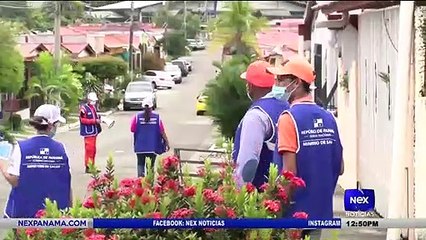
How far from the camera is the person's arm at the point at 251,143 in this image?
616cm

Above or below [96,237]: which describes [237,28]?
above

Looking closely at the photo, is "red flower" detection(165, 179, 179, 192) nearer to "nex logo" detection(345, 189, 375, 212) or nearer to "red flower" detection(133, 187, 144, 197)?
"red flower" detection(133, 187, 144, 197)

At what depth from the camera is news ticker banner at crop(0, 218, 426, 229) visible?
16.9ft

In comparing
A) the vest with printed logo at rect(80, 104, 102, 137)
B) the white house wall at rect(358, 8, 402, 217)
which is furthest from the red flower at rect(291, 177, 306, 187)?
the white house wall at rect(358, 8, 402, 217)

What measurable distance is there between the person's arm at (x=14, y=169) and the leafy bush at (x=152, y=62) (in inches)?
114

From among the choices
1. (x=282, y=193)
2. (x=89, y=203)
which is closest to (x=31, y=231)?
(x=89, y=203)

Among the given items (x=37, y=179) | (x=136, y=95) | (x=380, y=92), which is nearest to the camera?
(x=37, y=179)

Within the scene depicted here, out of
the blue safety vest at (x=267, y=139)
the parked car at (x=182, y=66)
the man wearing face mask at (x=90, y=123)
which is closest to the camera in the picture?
the blue safety vest at (x=267, y=139)

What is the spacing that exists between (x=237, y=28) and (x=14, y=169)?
17.4 ft

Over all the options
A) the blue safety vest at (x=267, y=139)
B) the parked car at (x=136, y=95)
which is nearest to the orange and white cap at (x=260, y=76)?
the blue safety vest at (x=267, y=139)

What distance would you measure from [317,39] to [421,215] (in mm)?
10024

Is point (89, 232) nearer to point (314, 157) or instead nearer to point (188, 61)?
point (314, 157)

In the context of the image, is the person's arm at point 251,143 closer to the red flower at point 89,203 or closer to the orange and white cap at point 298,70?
the orange and white cap at point 298,70

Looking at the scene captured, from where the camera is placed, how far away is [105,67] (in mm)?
8883
